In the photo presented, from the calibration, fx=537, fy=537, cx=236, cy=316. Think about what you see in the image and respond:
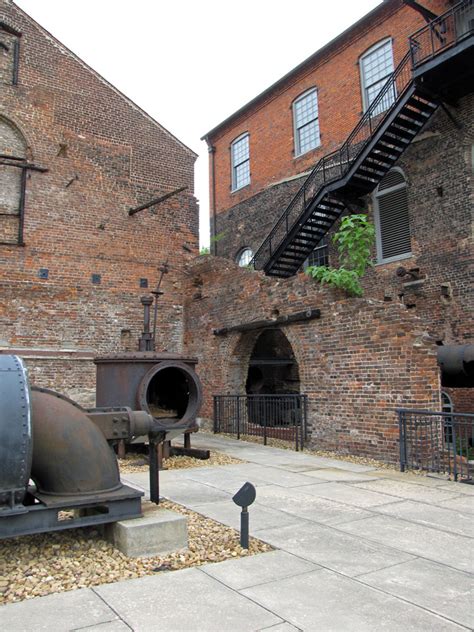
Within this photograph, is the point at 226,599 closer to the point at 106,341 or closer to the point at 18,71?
the point at 106,341

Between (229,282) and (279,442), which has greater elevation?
(229,282)

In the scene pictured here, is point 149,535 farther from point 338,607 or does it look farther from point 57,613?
point 338,607

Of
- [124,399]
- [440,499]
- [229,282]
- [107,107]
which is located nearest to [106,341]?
[229,282]

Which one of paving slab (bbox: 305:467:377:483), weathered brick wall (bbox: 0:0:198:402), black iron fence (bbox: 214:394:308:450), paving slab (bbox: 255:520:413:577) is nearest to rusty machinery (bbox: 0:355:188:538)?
paving slab (bbox: 255:520:413:577)

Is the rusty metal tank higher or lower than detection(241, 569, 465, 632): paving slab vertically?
higher

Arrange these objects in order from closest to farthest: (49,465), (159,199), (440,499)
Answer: (49,465) < (440,499) < (159,199)

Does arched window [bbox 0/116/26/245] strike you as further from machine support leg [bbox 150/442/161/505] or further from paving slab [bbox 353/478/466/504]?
paving slab [bbox 353/478/466/504]

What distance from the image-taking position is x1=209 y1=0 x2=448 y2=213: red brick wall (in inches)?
647

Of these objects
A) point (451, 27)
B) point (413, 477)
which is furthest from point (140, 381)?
point (451, 27)

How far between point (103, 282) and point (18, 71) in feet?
20.0

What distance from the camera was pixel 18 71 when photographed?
14.5 meters

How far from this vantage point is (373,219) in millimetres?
15805

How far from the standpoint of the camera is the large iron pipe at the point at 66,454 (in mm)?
4246

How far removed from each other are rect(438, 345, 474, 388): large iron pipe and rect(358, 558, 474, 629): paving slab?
5992 mm
